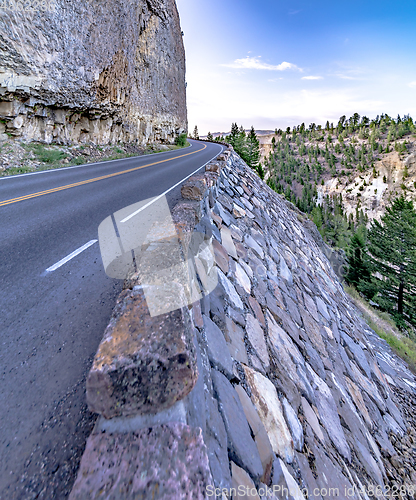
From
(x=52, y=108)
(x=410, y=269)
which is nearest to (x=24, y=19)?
(x=52, y=108)

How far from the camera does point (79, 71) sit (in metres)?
15.1

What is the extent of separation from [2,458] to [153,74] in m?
35.5

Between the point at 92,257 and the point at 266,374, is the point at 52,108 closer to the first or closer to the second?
the point at 92,257

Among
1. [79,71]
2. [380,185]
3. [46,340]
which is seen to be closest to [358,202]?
[380,185]

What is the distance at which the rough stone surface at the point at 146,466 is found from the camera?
812 mm

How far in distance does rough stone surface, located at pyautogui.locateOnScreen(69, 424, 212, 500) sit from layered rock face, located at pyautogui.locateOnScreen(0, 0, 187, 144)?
16326 millimetres

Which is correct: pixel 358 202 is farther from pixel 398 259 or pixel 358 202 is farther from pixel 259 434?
pixel 259 434

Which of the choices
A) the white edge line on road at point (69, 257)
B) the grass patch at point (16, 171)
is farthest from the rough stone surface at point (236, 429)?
the grass patch at point (16, 171)

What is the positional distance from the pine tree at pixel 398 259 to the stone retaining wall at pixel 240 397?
91.2 ft

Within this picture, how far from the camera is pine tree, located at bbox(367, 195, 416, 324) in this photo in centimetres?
2605

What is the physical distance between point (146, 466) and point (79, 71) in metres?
20.3

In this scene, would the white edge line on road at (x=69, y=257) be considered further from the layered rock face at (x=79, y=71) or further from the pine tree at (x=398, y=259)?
the pine tree at (x=398, y=259)

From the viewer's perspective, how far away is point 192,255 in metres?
2.41

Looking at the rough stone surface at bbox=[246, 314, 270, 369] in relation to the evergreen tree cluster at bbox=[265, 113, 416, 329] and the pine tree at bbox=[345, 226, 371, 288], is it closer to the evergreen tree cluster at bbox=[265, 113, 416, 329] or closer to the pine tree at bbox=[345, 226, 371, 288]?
the evergreen tree cluster at bbox=[265, 113, 416, 329]
